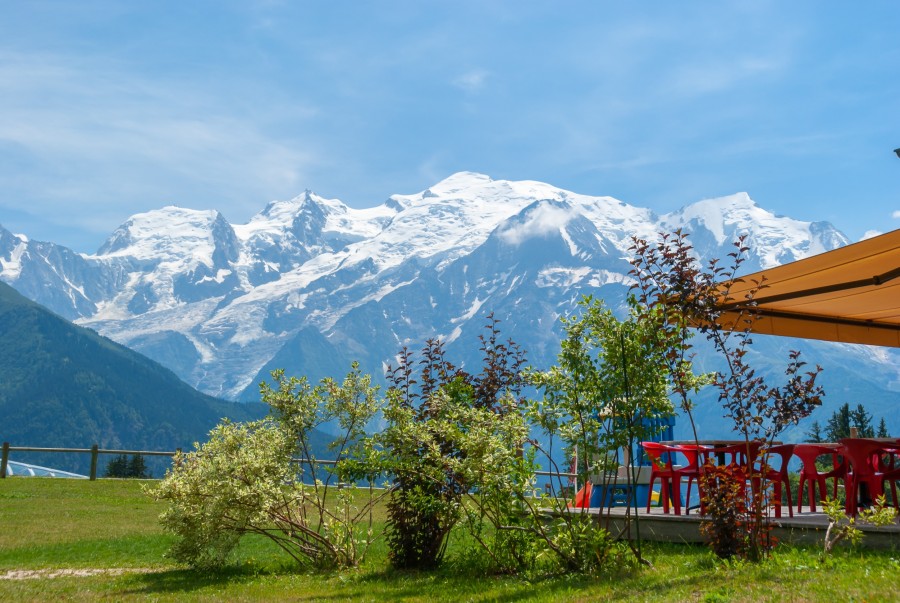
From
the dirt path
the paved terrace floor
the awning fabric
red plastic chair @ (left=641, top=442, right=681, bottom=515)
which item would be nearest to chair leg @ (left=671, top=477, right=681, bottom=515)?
red plastic chair @ (left=641, top=442, right=681, bottom=515)

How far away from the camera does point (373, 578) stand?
819cm

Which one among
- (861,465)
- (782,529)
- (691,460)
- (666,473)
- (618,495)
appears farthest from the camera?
(618,495)

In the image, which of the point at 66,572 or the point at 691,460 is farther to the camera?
the point at 66,572

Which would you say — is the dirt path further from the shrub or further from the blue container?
the blue container

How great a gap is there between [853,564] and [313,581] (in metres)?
4.76

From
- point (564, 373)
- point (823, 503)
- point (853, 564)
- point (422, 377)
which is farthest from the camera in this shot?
point (422, 377)

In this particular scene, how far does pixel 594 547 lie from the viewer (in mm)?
6621

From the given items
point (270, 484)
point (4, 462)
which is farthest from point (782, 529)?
point (4, 462)

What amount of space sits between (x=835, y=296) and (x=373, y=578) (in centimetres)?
471

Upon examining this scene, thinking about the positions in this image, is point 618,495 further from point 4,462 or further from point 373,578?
point 4,462

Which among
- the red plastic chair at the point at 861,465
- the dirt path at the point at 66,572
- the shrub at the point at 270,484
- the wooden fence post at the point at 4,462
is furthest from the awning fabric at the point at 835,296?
the wooden fence post at the point at 4,462

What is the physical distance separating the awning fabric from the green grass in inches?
74.0

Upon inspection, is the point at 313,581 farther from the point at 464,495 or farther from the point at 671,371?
the point at 671,371

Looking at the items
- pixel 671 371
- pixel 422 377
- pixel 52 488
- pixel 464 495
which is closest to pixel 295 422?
pixel 422 377
